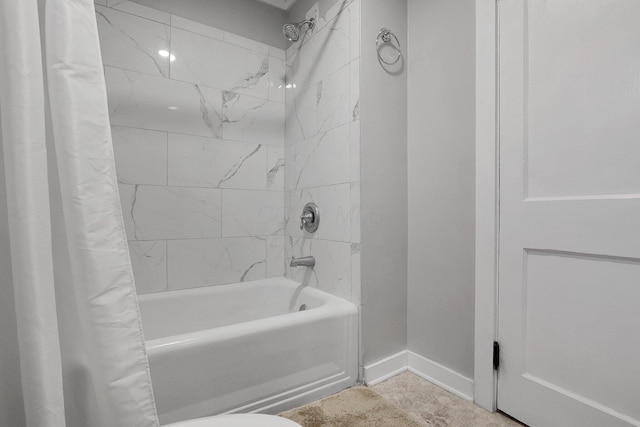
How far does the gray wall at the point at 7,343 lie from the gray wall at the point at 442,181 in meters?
1.50

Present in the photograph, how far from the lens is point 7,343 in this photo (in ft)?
1.88

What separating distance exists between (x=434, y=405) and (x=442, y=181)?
1.02m

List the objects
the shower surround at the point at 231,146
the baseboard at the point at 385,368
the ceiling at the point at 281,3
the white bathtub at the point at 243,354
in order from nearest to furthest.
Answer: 1. the white bathtub at the point at 243,354
2. the baseboard at the point at 385,368
3. the shower surround at the point at 231,146
4. the ceiling at the point at 281,3

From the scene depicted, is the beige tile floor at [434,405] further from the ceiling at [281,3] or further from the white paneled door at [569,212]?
the ceiling at [281,3]

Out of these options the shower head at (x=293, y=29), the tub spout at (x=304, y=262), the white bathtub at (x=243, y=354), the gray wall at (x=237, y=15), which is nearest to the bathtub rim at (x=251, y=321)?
the white bathtub at (x=243, y=354)

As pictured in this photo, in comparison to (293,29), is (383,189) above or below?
below

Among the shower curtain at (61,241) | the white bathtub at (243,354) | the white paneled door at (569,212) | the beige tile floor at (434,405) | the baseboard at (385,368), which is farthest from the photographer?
the baseboard at (385,368)

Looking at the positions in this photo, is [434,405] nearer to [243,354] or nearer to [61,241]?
[243,354]

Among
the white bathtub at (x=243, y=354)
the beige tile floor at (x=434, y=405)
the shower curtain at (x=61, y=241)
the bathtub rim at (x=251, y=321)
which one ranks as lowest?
the beige tile floor at (x=434, y=405)

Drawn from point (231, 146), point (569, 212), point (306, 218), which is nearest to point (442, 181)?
point (569, 212)

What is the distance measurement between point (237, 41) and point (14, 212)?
5.96 feet

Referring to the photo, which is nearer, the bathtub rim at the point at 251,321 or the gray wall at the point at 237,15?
the bathtub rim at the point at 251,321

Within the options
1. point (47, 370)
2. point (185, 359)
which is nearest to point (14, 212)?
point (47, 370)

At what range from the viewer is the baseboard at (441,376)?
4.56 feet
